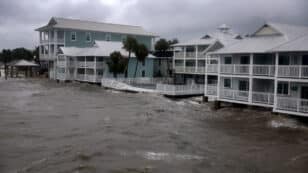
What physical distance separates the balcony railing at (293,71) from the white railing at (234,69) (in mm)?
4041

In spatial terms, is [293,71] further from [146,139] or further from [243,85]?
[146,139]

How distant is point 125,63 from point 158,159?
1308 inches

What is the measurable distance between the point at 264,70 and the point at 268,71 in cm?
39

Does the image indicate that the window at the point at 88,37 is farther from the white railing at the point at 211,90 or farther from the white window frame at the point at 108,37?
the white railing at the point at 211,90

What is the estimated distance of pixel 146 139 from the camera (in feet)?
56.9

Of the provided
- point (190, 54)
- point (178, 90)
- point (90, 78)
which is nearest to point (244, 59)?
point (178, 90)

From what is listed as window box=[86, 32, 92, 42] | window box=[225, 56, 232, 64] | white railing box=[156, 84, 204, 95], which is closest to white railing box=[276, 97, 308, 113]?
window box=[225, 56, 232, 64]

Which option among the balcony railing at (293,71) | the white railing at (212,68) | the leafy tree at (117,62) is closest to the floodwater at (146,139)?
the balcony railing at (293,71)

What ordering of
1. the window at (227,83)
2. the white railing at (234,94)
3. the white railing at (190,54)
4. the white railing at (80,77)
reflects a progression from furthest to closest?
1. the white railing at (80,77)
2. the white railing at (190,54)
3. the window at (227,83)
4. the white railing at (234,94)

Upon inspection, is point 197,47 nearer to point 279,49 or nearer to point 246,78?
point 246,78

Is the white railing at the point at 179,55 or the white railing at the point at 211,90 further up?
the white railing at the point at 179,55

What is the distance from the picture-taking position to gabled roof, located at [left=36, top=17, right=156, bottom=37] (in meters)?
64.4

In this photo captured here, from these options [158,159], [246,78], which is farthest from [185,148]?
[246,78]

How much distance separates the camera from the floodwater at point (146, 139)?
1321 centimetres
